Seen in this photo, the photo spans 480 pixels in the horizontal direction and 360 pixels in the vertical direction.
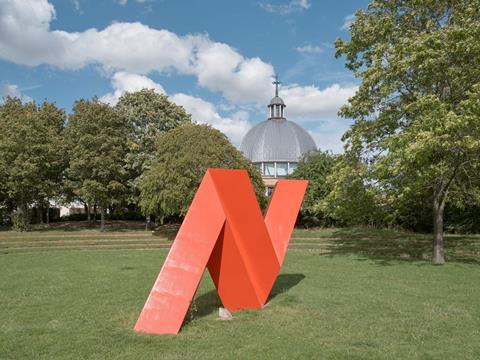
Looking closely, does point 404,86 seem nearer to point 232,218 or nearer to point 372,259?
point 372,259

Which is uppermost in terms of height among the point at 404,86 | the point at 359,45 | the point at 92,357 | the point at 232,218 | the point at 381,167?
the point at 359,45

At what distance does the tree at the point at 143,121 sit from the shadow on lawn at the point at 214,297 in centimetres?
2399

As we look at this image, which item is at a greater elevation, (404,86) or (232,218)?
(404,86)

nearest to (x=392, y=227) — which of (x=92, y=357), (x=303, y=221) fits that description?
(x=303, y=221)

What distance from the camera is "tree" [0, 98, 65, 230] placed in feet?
109

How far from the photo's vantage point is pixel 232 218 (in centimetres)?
941

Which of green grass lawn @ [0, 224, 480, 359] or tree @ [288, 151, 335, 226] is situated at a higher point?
tree @ [288, 151, 335, 226]

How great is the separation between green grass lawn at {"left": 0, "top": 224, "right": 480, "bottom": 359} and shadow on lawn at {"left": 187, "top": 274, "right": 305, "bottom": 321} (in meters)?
0.03

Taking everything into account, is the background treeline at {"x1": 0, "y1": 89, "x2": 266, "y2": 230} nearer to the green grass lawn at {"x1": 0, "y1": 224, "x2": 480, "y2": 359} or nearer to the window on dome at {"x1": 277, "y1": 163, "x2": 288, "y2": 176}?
the green grass lawn at {"x1": 0, "y1": 224, "x2": 480, "y2": 359}

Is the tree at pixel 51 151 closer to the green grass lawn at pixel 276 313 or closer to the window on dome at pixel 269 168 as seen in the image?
→ the green grass lawn at pixel 276 313

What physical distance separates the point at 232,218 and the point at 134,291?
4.82 metres

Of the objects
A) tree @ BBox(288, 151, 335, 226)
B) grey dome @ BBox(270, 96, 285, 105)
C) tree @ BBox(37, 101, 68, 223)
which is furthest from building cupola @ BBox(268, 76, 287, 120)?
tree @ BBox(37, 101, 68, 223)

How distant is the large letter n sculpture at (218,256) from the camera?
8352 mm

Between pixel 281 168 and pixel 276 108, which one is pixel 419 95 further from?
pixel 276 108
